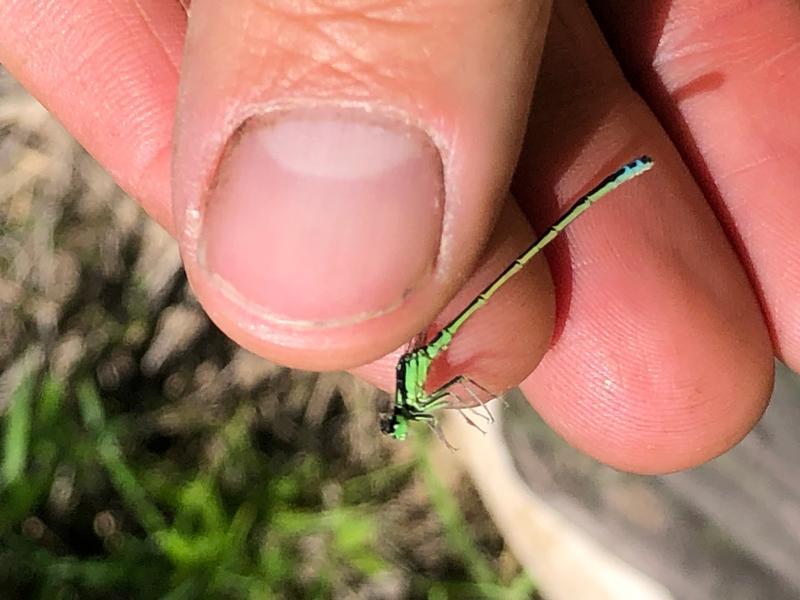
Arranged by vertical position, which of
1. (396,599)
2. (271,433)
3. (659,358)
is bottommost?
(396,599)

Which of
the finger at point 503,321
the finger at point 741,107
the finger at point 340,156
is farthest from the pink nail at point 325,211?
the finger at point 741,107

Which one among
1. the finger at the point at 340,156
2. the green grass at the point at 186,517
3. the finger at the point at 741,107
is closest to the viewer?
the finger at the point at 340,156

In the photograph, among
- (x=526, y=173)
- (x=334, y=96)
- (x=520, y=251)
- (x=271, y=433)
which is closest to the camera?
(x=334, y=96)

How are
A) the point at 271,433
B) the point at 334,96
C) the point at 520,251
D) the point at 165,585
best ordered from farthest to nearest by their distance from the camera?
the point at 271,433, the point at 165,585, the point at 520,251, the point at 334,96

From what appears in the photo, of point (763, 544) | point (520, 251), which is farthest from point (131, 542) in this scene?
point (763, 544)

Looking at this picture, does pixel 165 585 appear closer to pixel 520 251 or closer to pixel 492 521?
pixel 492 521

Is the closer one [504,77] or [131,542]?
[504,77]

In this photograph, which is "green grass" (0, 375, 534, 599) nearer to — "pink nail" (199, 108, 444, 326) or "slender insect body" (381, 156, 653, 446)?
"slender insect body" (381, 156, 653, 446)

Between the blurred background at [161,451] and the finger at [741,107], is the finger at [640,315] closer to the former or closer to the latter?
the finger at [741,107]
